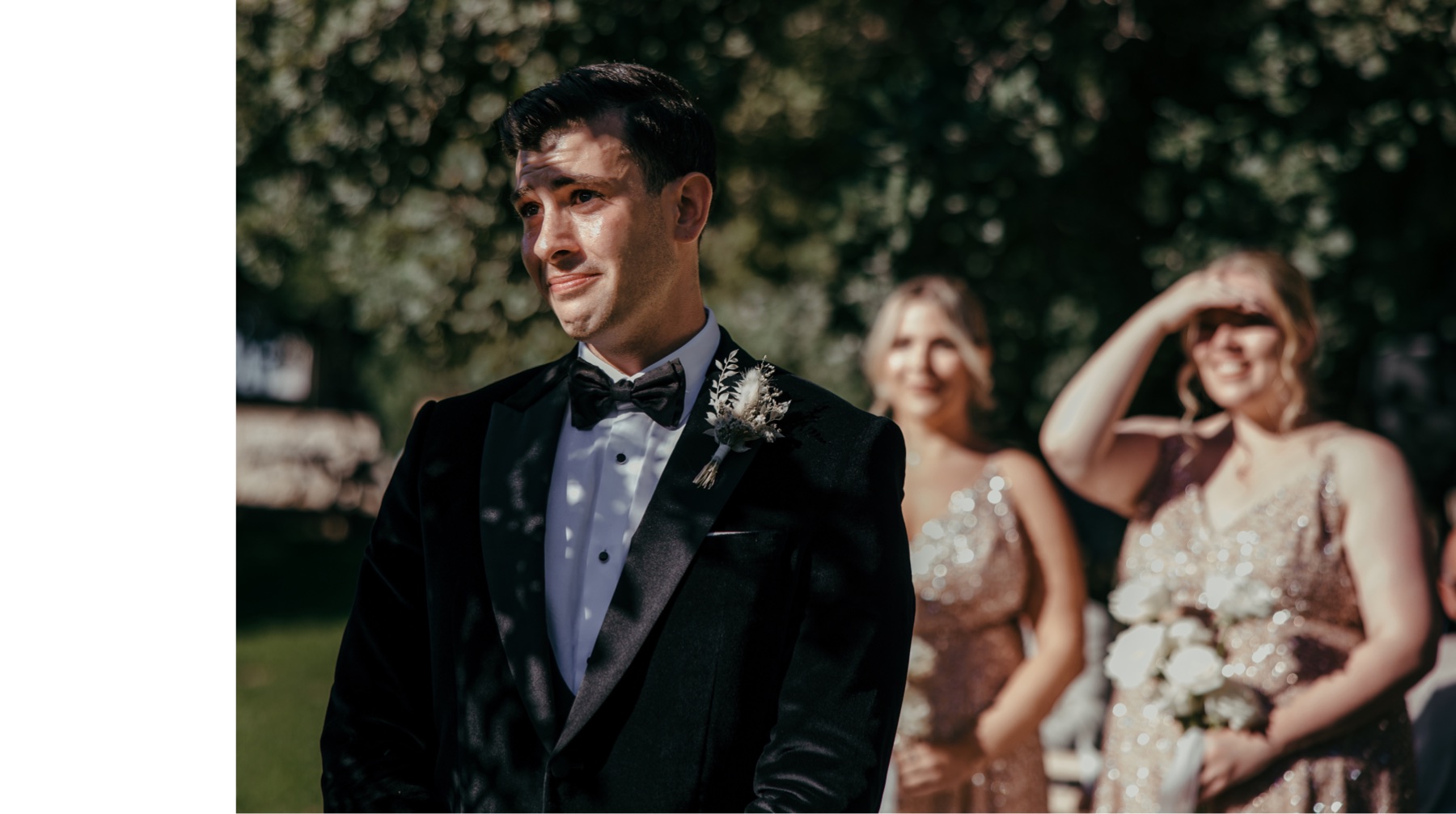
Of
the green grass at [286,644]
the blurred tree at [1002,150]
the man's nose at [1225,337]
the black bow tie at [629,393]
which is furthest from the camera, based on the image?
the green grass at [286,644]

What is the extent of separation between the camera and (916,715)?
4746 millimetres

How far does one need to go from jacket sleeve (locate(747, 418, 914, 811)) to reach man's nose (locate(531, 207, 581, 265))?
0.53 meters

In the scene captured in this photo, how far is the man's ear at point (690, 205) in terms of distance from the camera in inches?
77.4

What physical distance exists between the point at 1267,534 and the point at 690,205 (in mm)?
3205

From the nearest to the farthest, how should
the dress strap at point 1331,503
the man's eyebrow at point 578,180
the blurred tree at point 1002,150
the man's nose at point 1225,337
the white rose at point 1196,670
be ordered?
1. the man's eyebrow at point 578,180
2. the white rose at point 1196,670
3. the dress strap at point 1331,503
4. the man's nose at point 1225,337
5. the blurred tree at point 1002,150

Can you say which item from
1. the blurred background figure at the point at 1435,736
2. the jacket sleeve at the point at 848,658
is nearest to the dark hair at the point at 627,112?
the jacket sleeve at the point at 848,658

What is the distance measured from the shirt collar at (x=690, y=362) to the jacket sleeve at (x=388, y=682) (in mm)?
320

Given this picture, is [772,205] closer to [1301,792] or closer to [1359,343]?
[1359,343]

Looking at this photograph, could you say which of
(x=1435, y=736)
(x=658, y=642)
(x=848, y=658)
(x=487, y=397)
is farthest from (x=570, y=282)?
(x=1435, y=736)

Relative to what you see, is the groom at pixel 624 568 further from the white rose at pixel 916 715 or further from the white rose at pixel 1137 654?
the white rose at pixel 916 715

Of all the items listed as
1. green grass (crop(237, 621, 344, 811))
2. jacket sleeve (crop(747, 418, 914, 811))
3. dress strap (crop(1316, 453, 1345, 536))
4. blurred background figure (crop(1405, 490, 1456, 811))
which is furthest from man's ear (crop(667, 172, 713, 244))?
green grass (crop(237, 621, 344, 811))

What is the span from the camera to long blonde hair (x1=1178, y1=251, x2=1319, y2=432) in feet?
15.1

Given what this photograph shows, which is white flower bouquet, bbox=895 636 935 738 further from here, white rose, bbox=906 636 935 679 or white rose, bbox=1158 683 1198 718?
white rose, bbox=1158 683 1198 718

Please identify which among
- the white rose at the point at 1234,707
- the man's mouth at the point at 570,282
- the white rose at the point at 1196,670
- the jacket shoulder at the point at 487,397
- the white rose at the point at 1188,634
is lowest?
the white rose at the point at 1234,707
